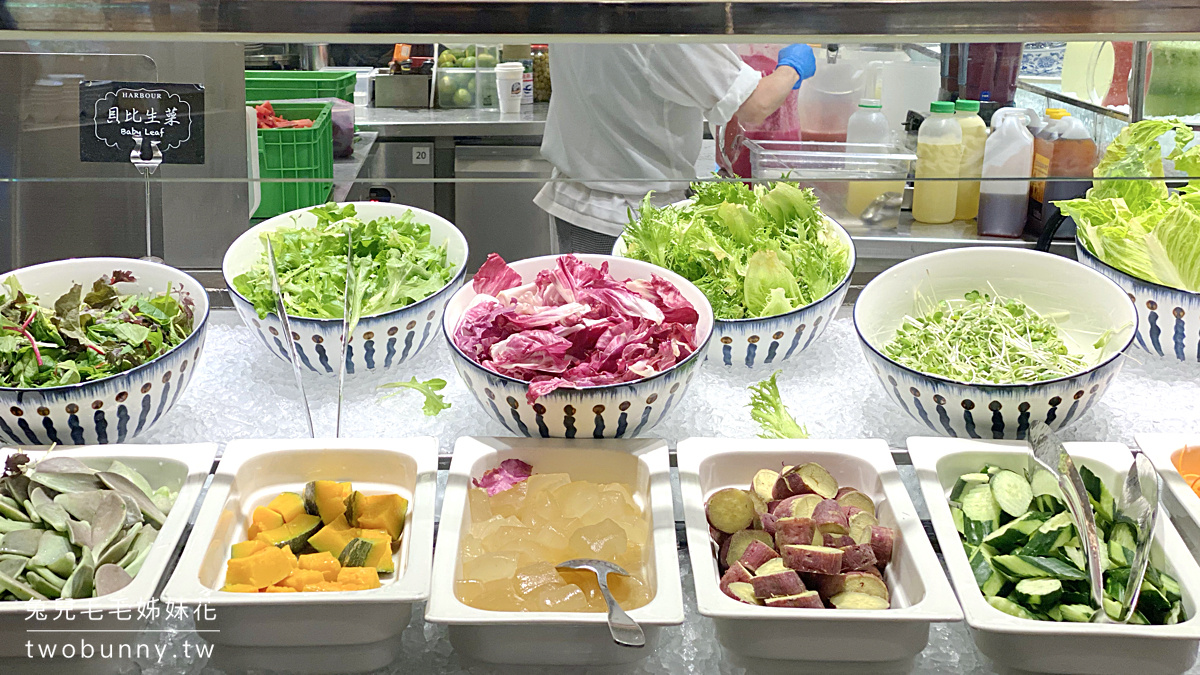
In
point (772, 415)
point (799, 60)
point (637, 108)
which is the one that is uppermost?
point (799, 60)

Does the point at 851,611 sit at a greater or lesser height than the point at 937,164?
lesser

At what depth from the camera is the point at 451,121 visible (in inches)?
95.6

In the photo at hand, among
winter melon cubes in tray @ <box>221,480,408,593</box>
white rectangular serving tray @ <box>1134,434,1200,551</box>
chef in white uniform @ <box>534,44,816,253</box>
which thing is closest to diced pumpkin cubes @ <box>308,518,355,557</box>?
winter melon cubes in tray @ <box>221,480,408,593</box>

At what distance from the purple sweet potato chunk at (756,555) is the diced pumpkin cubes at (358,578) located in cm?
36

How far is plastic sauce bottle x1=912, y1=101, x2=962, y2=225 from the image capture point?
1348mm

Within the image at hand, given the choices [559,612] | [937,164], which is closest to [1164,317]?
[937,164]

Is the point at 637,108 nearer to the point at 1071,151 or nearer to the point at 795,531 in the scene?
the point at 1071,151

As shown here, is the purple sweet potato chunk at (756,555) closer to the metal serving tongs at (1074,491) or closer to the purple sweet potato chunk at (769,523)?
the purple sweet potato chunk at (769,523)

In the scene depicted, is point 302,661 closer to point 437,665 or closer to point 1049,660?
point 437,665

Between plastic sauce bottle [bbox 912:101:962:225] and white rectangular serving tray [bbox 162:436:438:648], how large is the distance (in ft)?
2.54

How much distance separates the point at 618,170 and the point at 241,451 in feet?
2.37

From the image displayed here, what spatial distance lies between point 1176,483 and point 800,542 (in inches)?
16.9

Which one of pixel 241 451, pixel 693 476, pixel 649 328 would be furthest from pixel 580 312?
pixel 241 451

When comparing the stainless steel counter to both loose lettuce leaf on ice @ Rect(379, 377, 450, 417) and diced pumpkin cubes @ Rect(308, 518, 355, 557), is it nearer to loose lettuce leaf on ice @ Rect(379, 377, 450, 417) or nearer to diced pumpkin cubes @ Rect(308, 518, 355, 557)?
loose lettuce leaf on ice @ Rect(379, 377, 450, 417)
